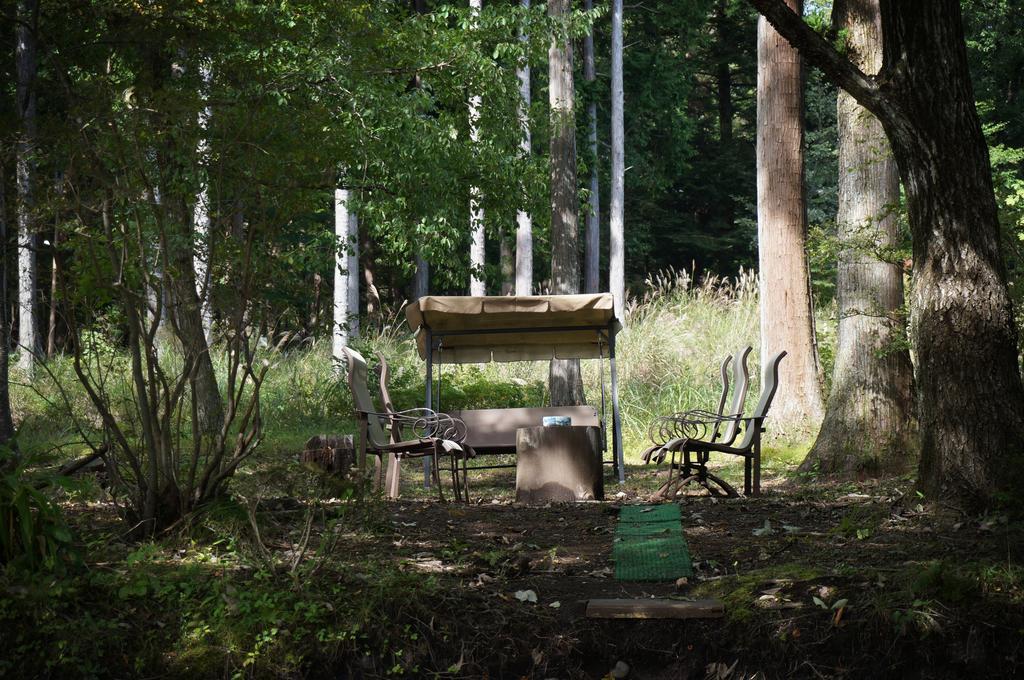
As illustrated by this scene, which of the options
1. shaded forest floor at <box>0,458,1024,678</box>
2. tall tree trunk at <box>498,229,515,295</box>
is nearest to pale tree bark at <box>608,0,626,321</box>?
tall tree trunk at <box>498,229,515,295</box>

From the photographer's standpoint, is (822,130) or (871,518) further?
(822,130)

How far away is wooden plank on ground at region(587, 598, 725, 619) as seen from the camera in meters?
4.16

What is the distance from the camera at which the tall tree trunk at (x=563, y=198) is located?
45.7 ft

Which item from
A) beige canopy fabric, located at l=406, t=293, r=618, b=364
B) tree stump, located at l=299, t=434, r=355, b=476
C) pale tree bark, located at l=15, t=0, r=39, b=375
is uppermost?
pale tree bark, located at l=15, t=0, r=39, b=375

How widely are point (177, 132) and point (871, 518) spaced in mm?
4092

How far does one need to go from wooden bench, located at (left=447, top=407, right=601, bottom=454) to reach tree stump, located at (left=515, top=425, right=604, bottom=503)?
6.06ft

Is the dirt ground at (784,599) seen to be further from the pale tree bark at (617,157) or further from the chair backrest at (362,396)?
the pale tree bark at (617,157)

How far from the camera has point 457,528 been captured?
20.2 feet

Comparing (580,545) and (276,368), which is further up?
(276,368)

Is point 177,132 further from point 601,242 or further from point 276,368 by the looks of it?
point 601,242

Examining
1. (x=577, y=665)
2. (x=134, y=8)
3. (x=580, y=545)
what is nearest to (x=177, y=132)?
(x=134, y=8)

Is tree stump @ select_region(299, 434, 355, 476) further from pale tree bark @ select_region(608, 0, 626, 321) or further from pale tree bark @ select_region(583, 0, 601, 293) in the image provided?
pale tree bark @ select_region(583, 0, 601, 293)

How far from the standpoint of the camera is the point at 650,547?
5.47m

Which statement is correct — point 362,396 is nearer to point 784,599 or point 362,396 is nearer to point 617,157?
point 784,599
